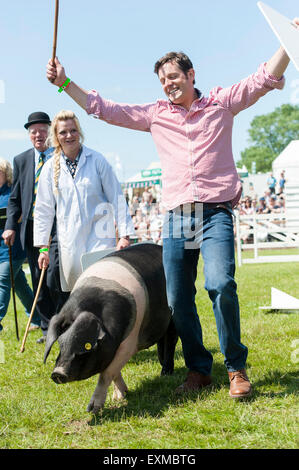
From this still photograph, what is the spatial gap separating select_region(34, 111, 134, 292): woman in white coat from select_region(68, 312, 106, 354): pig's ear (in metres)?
1.43

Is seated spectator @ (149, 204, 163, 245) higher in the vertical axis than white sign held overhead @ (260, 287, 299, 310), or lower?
higher

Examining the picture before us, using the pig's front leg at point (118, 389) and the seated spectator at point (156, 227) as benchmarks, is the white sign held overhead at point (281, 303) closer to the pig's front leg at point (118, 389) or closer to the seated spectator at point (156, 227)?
the pig's front leg at point (118, 389)

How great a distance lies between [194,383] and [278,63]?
86.1 inches

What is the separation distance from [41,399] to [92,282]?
0.99 metres

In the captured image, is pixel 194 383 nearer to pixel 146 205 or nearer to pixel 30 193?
pixel 30 193

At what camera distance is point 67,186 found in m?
4.73

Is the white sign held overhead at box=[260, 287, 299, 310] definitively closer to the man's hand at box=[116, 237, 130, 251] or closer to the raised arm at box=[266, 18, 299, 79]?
the man's hand at box=[116, 237, 130, 251]

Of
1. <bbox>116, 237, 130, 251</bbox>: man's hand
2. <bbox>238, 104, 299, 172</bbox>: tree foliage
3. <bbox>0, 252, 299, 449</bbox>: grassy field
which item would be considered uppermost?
<bbox>238, 104, 299, 172</bbox>: tree foliage

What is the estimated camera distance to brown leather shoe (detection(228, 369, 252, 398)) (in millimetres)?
3525

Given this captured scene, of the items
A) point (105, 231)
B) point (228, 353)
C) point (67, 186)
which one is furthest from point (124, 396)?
point (67, 186)

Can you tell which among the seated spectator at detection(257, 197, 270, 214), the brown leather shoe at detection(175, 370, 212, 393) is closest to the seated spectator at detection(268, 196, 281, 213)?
the seated spectator at detection(257, 197, 270, 214)

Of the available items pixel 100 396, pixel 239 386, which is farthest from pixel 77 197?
pixel 239 386

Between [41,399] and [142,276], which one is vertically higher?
[142,276]
